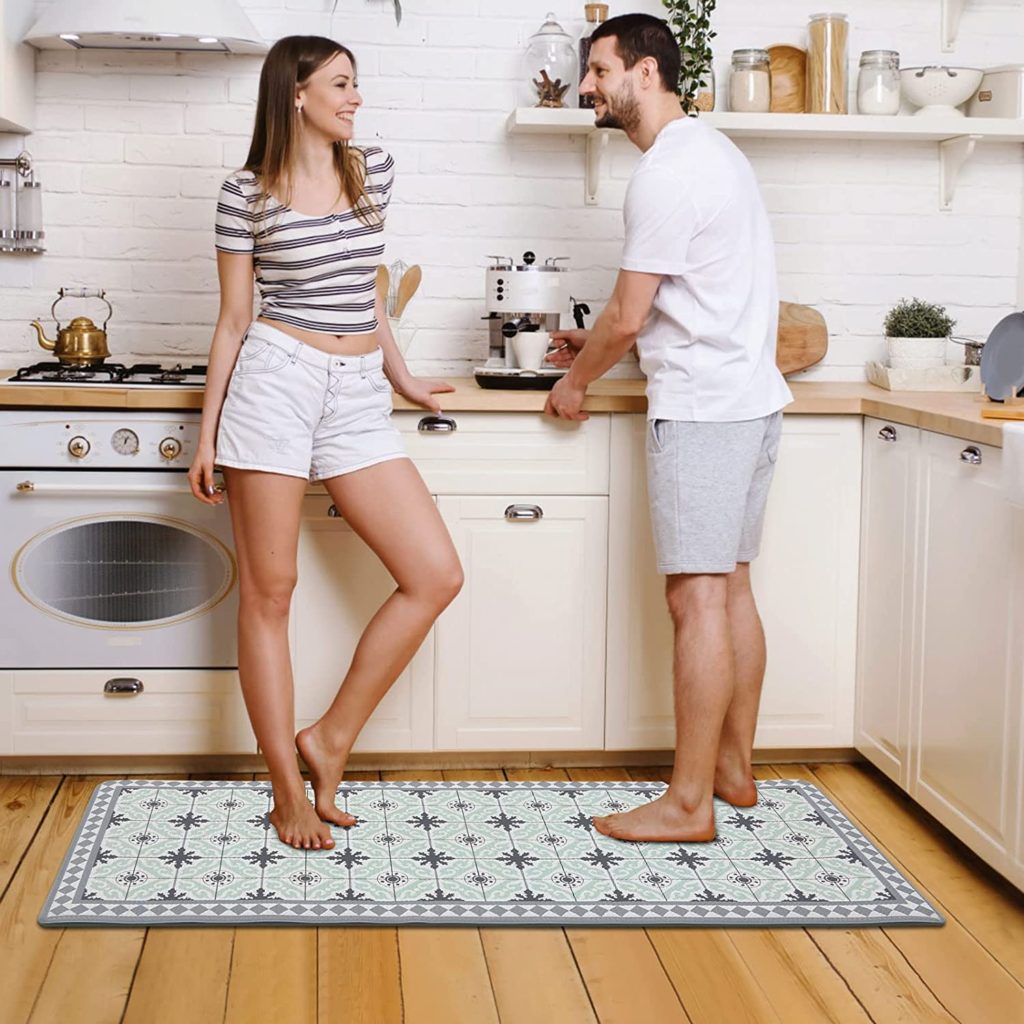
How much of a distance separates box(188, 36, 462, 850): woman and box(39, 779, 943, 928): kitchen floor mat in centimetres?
13

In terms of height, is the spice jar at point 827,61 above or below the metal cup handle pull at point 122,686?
above

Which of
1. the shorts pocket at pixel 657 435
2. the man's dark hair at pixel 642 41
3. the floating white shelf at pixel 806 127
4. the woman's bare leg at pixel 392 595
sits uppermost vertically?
the man's dark hair at pixel 642 41

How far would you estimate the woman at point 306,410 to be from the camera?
2709 mm

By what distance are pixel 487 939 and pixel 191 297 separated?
6.19ft

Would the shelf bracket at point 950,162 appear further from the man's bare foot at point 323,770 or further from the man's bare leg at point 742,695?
the man's bare foot at point 323,770

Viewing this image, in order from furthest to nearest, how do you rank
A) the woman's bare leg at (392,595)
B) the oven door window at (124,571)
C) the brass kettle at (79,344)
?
the brass kettle at (79,344), the oven door window at (124,571), the woman's bare leg at (392,595)

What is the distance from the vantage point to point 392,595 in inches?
116

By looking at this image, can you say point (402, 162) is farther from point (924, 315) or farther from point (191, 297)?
point (924, 315)

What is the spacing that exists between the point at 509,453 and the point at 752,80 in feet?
3.83

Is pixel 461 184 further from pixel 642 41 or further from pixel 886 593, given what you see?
pixel 886 593

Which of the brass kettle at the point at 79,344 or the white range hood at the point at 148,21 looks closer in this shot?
the white range hood at the point at 148,21

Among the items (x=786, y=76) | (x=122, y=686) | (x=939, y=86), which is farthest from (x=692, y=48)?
(x=122, y=686)

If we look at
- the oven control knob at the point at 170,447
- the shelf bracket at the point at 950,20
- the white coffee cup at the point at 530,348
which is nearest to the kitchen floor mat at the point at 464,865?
the oven control knob at the point at 170,447

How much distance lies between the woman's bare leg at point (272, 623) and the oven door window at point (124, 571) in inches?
12.1
